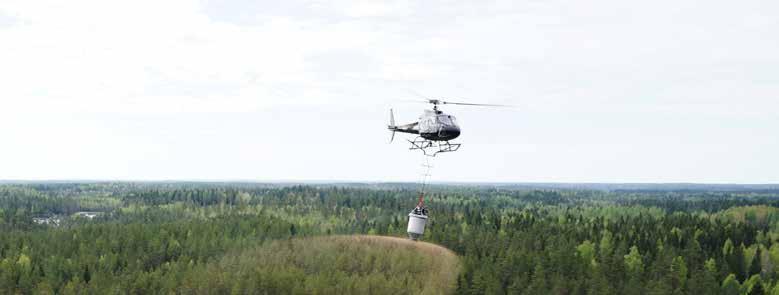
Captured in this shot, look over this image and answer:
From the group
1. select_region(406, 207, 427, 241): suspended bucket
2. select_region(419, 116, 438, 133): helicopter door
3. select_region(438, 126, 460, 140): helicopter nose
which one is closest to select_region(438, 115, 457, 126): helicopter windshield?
select_region(438, 126, 460, 140): helicopter nose

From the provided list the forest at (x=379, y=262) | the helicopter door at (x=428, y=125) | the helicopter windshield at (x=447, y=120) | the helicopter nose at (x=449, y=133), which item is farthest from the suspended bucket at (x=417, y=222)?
the forest at (x=379, y=262)

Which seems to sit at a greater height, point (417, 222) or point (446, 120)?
point (446, 120)

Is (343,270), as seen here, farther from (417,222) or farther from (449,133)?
(449,133)

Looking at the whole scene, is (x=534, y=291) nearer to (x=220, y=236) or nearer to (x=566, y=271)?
(x=566, y=271)

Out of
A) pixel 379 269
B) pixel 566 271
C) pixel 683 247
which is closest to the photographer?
pixel 379 269

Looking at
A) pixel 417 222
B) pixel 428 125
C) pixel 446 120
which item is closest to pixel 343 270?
pixel 417 222

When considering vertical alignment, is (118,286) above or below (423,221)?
below

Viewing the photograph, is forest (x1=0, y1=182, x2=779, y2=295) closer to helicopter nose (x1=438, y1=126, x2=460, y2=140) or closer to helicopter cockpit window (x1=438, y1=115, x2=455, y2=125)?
helicopter nose (x1=438, y1=126, x2=460, y2=140)

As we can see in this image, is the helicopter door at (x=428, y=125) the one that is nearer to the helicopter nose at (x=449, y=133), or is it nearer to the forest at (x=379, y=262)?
the helicopter nose at (x=449, y=133)

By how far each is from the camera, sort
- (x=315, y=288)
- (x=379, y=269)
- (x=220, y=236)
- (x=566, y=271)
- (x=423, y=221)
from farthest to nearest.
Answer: (x=220, y=236) → (x=566, y=271) → (x=379, y=269) → (x=315, y=288) → (x=423, y=221)

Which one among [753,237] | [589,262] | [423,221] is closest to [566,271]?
[589,262]
